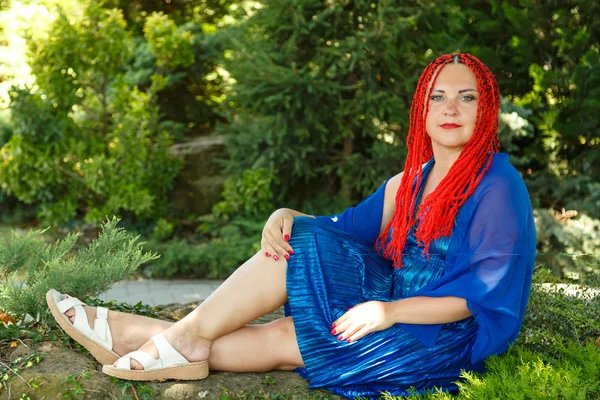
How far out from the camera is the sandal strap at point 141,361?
2385 mm

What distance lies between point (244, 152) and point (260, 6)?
4.47 feet

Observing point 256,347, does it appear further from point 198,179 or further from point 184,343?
point 198,179

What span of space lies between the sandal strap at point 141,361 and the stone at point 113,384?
83mm

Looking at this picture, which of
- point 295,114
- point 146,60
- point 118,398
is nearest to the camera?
point 118,398

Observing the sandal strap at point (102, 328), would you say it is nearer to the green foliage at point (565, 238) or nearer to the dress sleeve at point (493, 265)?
the dress sleeve at point (493, 265)

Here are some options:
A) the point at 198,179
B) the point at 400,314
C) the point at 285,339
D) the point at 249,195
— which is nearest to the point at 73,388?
the point at 285,339

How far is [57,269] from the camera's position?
9.00 feet

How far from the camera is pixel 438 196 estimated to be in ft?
8.20

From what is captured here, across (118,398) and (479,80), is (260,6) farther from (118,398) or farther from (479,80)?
(118,398)

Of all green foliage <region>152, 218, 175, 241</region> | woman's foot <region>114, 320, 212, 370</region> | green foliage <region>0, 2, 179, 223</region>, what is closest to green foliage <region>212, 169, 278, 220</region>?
green foliage <region>152, 218, 175, 241</region>

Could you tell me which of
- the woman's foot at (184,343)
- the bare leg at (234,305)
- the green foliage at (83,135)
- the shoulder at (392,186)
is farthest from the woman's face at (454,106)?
the green foliage at (83,135)

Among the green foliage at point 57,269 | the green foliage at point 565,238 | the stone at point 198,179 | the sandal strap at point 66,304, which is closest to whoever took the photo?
the sandal strap at point 66,304

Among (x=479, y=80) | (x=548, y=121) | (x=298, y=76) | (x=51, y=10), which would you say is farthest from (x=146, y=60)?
(x=479, y=80)

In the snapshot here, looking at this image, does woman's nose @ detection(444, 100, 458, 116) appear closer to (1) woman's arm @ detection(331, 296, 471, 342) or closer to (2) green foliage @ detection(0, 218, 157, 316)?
(1) woman's arm @ detection(331, 296, 471, 342)
